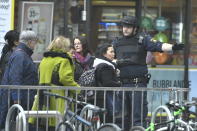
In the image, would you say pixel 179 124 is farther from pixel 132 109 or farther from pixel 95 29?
pixel 95 29

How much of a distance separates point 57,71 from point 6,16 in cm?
376

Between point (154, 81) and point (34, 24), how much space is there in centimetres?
278

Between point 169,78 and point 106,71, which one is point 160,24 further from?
point 106,71

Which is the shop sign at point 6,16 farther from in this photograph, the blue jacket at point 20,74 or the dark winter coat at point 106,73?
the dark winter coat at point 106,73

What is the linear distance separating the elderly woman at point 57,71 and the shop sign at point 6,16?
343 centimetres

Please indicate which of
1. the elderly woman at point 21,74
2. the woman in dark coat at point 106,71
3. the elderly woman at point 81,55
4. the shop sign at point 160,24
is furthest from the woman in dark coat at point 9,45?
the shop sign at point 160,24

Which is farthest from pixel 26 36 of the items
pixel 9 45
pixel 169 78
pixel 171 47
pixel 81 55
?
pixel 169 78

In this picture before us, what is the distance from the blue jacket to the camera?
8406 millimetres

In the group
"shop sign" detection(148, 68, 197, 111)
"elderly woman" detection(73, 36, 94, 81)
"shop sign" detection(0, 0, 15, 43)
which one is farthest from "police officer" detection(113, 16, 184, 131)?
"shop sign" detection(148, 68, 197, 111)

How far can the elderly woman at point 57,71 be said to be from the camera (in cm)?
830

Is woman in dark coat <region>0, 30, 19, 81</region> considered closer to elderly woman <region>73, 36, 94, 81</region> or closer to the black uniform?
elderly woman <region>73, 36, 94, 81</region>

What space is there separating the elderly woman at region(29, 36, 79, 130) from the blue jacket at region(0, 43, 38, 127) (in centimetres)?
18

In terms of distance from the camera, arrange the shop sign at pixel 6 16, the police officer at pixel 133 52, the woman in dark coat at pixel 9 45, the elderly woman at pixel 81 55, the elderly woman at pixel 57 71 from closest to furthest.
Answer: the elderly woman at pixel 57 71 → the police officer at pixel 133 52 → the woman in dark coat at pixel 9 45 → the elderly woman at pixel 81 55 → the shop sign at pixel 6 16

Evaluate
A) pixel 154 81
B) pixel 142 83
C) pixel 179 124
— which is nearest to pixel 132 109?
pixel 142 83
